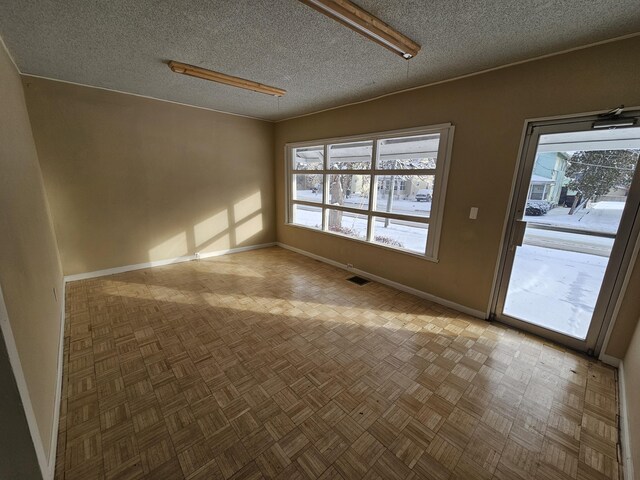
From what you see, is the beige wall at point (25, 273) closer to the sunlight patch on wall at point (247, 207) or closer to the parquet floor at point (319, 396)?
the parquet floor at point (319, 396)

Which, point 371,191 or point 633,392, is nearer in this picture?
point 633,392

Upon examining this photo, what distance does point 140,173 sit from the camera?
3.72 meters

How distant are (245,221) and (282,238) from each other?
2.74ft

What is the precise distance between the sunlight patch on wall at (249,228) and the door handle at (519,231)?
4.10 meters

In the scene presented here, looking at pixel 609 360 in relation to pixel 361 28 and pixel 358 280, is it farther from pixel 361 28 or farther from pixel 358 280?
pixel 361 28

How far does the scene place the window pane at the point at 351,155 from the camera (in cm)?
365

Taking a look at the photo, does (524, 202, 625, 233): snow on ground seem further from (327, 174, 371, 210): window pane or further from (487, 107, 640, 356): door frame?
(327, 174, 371, 210): window pane

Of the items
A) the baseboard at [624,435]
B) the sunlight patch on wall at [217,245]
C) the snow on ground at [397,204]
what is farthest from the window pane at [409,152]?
the sunlight patch on wall at [217,245]

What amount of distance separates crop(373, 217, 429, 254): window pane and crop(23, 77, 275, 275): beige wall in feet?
8.49

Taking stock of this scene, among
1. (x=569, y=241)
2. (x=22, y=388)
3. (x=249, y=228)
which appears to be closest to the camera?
(x=22, y=388)

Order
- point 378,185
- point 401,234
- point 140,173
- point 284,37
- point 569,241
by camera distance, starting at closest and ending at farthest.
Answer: point 284,37
point 569,241
point 401,234
point 378,185
point 140,173

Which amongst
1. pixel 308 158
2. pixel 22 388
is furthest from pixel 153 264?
pixel 22 388

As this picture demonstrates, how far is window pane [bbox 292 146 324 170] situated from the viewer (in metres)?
4.35

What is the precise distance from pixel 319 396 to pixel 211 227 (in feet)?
11.9
